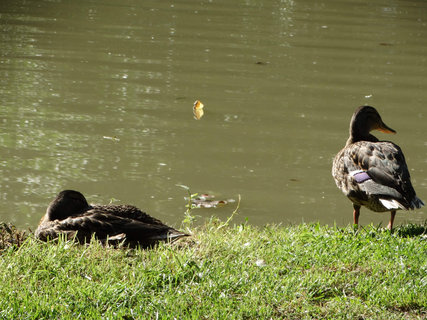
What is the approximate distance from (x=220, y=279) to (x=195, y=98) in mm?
7079

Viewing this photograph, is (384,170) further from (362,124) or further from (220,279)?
(220,279)

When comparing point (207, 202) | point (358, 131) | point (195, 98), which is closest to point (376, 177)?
point (358, 131)

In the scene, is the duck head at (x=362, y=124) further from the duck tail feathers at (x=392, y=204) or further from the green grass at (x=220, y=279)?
the green grass at (x=220, y=279)

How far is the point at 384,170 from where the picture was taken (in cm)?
704

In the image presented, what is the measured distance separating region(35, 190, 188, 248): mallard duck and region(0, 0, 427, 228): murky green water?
4.94ft

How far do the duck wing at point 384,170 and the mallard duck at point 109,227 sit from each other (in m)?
1.83

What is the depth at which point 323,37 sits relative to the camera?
17.2 metres

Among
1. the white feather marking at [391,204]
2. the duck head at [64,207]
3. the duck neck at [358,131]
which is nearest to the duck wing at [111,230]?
the duck head at [64,207]

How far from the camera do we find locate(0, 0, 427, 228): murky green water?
9.05 metres

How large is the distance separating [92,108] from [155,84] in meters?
1.61

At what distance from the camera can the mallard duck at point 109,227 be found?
642cm

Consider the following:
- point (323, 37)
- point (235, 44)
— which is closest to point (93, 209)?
point (235, 44)

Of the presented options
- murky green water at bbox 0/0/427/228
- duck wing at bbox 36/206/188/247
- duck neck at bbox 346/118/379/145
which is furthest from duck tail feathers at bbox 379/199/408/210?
duck wing at bbox 36/206/188/247

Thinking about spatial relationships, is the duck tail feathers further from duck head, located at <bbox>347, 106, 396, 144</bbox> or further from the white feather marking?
duck head, located at <bbox>347, 106, 396, 144</bbox>
